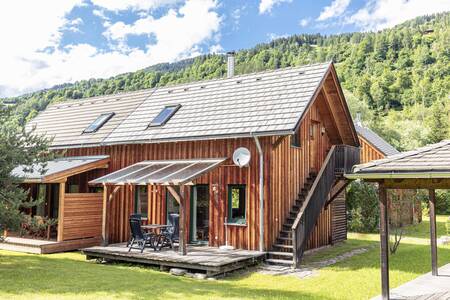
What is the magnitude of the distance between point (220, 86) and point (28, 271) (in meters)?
9.24

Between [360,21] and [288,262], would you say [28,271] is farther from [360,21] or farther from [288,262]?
[360,21]

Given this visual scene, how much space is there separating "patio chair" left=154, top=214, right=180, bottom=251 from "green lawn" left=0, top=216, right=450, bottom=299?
3.64 ft

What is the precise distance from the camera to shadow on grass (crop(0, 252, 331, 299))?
8.57 meters

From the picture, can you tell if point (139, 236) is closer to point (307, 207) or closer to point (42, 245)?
point (42, 245)

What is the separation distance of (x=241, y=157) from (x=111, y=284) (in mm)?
5352

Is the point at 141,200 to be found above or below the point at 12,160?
below

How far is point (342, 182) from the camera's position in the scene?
16.7m

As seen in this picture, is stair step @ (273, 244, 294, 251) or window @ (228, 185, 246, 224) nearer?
stair step @ (273, 244, 294, 251)

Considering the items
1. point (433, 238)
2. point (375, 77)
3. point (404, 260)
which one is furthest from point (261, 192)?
point (375, 77)

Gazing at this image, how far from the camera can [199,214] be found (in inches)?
551

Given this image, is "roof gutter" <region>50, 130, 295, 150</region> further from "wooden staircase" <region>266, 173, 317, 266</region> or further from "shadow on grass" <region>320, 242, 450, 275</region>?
"shadow on grass" <region>320, 242, 450, 275</region>

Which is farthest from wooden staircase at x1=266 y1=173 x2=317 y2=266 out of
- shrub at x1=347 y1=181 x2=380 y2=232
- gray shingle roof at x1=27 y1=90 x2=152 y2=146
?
gray shingle roof at x1=27 y1=90 x2=152 y2=146

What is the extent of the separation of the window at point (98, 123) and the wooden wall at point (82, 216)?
3.49 meters

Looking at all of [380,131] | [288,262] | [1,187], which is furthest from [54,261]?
[380,131]
